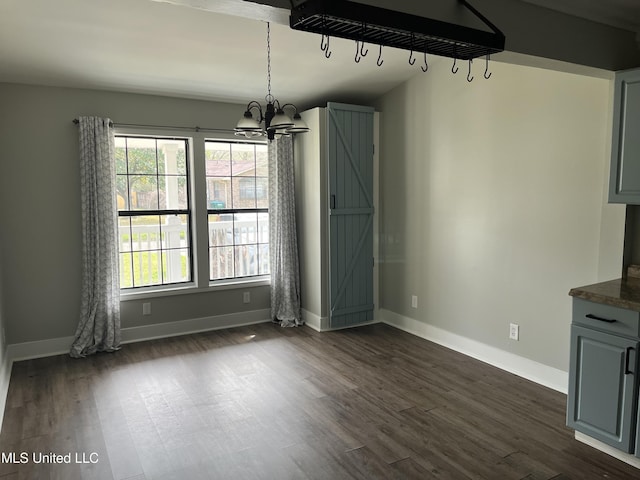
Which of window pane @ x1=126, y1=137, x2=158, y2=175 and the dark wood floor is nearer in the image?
the dark wood floor

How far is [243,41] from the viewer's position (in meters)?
3.67

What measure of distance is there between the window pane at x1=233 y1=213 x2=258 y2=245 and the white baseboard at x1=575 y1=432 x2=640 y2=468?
3.79 metres

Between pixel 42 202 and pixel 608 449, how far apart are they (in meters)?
4.79

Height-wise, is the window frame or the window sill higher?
the window frame

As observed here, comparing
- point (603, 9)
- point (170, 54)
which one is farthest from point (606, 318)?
point (170, 54)

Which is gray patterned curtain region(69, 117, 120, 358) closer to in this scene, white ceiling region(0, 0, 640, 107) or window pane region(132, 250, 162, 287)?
window pane region(132, 250, 162, 287)

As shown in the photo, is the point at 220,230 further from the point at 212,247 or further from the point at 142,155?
the point at 142,155

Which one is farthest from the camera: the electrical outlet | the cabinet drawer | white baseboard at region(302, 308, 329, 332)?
white baseboard at region(302, 308, 329, 332)

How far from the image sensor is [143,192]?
4910 millimetres

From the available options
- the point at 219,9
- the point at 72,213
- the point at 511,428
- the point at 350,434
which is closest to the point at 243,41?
the point at 219,9

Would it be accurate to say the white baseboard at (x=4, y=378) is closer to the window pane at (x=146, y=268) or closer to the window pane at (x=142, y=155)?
the window pane at (x=146, y=268)

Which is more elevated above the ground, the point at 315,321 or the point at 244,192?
the point at 244,192

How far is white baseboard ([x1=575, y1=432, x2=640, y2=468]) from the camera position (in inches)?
103

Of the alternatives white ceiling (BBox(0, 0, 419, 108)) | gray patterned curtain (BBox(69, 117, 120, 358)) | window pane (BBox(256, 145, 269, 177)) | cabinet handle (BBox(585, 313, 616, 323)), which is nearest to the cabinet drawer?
cabinet handle (BBox(585, 313, 616, 323))
